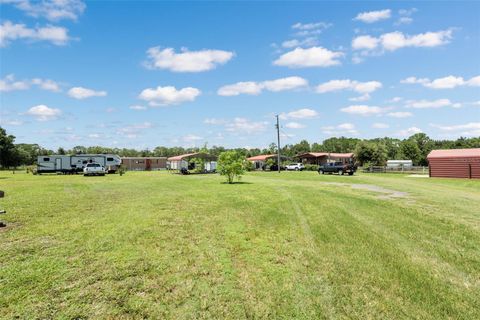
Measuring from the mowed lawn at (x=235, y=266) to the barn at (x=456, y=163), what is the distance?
1141 inches

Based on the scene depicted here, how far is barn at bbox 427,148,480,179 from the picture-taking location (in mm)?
33406

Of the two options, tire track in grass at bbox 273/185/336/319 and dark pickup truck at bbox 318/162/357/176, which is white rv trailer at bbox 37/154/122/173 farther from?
tire track in grass at bbox 273/185/336/319

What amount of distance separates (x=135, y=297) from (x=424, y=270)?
16.1ft

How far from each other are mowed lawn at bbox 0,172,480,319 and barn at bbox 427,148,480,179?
2899cm

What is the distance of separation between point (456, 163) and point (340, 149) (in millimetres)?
88262

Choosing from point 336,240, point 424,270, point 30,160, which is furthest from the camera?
point 30,160

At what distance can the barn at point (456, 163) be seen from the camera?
110 feet

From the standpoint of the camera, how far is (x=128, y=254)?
5.90 meters

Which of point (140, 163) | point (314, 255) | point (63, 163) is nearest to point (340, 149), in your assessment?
point (140, 163)

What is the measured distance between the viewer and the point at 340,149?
122 metres

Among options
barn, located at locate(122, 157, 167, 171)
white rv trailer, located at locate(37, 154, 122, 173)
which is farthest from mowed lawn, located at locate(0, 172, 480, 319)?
barn, located at locate(122, 157, 167, 171)

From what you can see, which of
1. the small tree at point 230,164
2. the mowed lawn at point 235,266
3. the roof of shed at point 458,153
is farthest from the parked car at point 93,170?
the roof of shed at point 458,153

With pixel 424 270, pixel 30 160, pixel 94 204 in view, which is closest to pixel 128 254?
pixel 424 270

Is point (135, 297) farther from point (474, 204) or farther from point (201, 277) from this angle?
point (474, 204)
